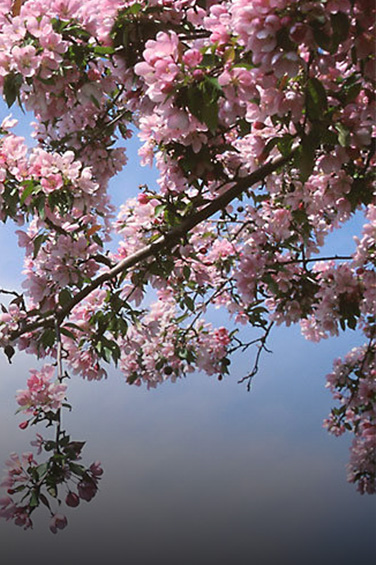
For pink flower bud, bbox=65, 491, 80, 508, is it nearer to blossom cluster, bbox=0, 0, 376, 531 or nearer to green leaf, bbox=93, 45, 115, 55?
blossom cluster, bbox=0, 0, 376, 531

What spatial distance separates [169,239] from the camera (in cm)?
284

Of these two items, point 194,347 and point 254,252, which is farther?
point 194,347

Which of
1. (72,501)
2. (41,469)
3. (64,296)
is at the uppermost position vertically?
(64,296)

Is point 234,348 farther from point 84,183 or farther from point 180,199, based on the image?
point 84,183

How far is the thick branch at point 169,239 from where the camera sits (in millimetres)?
2682

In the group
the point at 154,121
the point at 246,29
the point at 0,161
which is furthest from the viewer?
the point at 154,121

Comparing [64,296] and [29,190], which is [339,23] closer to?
[29,190]

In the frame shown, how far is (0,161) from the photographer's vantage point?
267 cm

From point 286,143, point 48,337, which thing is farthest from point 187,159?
point 48,337

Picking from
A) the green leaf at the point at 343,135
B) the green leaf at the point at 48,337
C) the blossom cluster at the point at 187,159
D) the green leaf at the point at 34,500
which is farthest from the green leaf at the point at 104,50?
the green leaf at the point at 34,500

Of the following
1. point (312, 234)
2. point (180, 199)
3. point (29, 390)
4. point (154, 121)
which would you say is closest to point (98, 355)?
point (29, 390)

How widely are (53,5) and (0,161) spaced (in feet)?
2.35

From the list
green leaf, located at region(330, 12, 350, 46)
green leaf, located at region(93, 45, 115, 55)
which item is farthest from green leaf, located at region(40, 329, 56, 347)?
green leaf, located at region(330, 12, 350, 46)

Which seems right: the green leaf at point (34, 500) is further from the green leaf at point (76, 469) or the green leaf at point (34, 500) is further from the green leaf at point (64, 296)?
the green leaf at point (64, 296)
